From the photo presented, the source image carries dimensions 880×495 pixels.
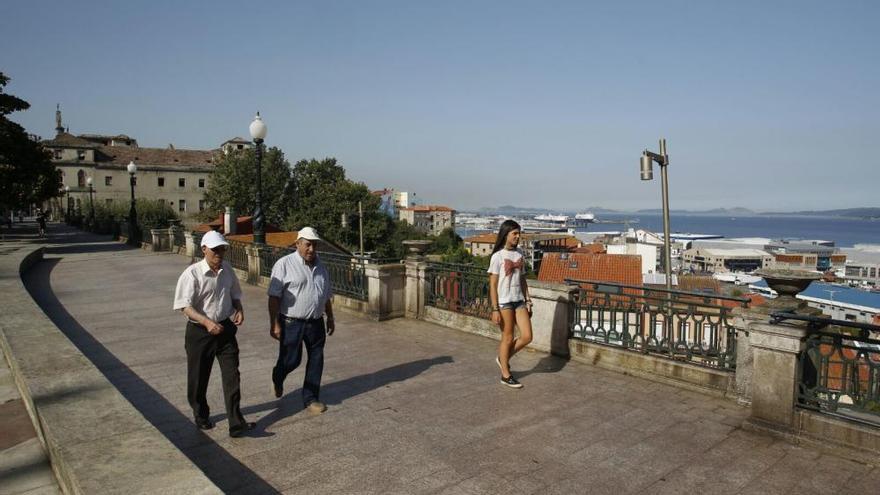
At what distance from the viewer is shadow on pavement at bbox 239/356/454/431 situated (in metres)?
5.21

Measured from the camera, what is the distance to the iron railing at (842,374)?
448cm

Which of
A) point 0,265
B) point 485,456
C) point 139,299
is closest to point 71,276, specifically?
point 0,265

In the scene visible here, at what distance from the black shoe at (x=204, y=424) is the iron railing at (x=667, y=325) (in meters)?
4.55

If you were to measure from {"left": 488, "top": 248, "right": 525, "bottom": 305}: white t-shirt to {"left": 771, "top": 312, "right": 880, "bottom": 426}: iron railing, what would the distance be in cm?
243

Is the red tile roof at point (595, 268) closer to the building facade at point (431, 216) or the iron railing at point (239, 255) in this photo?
the iron railing at point (239, 255)

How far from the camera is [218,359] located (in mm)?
4488

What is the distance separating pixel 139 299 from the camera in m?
11.8

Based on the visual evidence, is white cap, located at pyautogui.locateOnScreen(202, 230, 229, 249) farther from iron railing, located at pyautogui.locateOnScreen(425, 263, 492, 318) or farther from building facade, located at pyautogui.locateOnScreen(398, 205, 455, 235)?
building facade, located at pyautogui.locateOnScreen(398, 205, 455, 235)

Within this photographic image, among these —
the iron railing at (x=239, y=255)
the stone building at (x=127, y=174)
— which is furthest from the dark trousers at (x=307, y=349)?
the stone building at (x=127, y=174)

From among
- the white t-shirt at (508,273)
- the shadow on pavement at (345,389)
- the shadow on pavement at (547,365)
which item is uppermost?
the white t-shirt at (508,273)

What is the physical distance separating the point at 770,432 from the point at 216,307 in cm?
489

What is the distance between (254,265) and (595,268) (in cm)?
3110

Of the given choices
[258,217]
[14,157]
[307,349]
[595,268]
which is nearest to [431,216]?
[595,268]

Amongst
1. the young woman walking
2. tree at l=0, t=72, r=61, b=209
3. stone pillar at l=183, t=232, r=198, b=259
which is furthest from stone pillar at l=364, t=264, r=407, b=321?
tree at l=0, t=72, r=61, b=209
